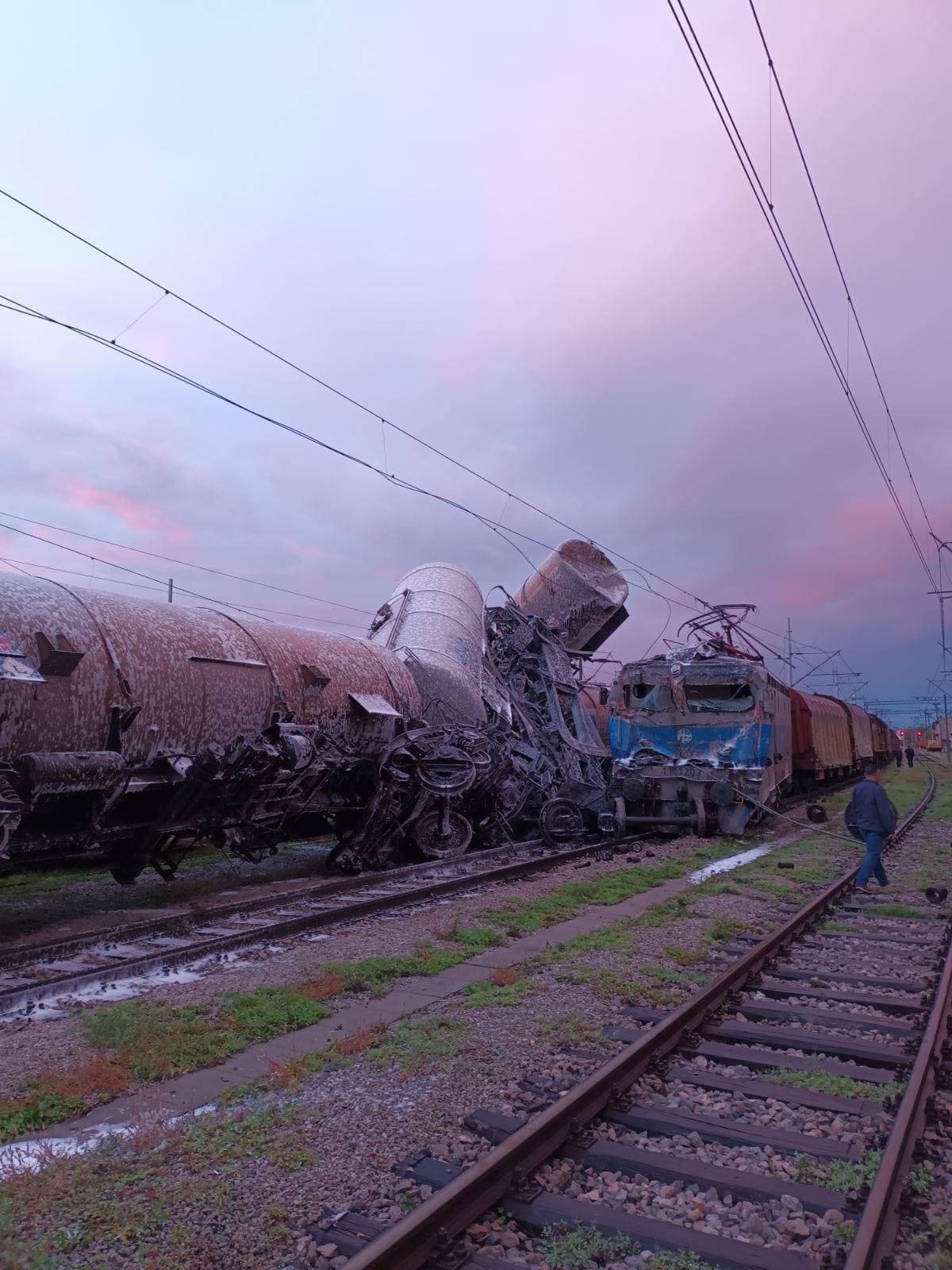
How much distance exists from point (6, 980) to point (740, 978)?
548 cm

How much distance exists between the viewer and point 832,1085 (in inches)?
191

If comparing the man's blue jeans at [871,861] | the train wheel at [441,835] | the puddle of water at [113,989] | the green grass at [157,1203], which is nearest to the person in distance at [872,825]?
the man's blue jeans at [871,861]

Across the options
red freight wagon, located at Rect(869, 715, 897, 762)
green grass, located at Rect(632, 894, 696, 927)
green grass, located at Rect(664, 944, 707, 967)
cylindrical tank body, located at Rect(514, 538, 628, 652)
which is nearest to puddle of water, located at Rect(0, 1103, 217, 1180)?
green grass, located at Rect(664, 944, 707, 967)

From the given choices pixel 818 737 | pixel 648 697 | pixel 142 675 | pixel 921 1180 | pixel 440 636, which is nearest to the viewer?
pixel 921 1180

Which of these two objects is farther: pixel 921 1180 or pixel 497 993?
pixel 497 993

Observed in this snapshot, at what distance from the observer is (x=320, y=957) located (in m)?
7.58

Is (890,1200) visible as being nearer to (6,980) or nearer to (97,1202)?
(97,1202)

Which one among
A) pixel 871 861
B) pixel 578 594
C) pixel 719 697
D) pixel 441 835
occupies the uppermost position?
pixel 578 594

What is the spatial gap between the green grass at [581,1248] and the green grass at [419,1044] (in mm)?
1700

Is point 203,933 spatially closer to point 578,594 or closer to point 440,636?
point 440,636

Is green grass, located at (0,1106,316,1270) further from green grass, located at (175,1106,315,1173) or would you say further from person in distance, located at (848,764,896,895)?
person in distance, located at (848,764,896,895)

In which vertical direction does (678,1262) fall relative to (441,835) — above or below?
below

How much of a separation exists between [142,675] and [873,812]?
855 centimetres

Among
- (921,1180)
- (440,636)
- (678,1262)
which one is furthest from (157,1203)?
(440,636)
